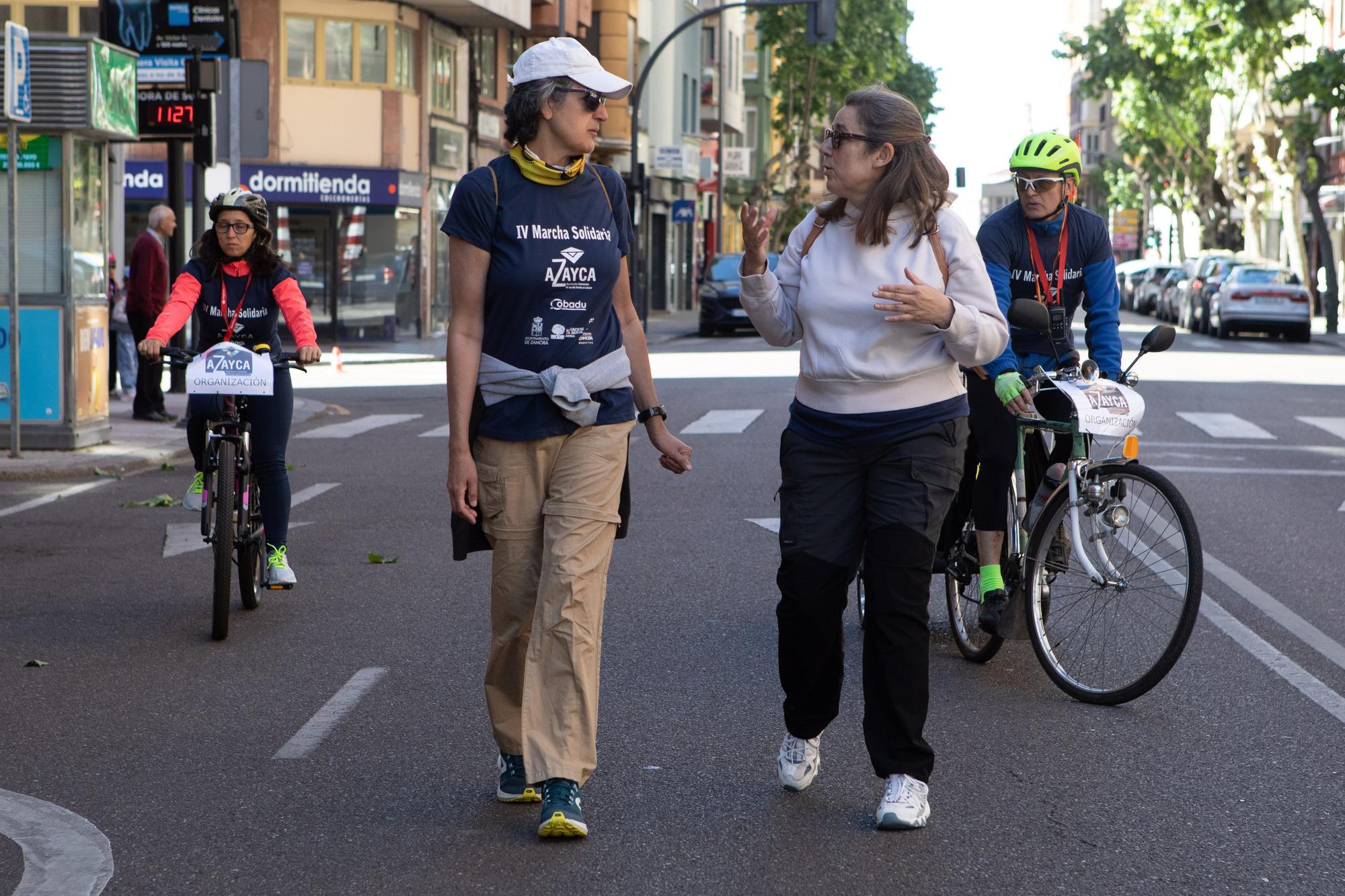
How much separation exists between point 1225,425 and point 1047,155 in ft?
38.8

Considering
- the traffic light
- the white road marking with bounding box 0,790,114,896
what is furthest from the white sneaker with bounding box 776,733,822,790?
the traffic light

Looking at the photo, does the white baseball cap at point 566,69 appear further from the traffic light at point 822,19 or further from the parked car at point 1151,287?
the parked car at point 1151,287

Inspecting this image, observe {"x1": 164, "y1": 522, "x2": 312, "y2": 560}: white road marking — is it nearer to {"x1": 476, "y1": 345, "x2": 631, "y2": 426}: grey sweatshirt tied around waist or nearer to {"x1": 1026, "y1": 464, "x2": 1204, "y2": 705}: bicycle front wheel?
{"x1": 1026, "y1": 464, "x2": 1204, "y2": 705}: bicycle front wheel

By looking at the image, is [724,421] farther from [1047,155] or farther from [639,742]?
[639,742]

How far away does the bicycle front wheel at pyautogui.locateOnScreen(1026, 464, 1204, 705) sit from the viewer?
6.01 metres

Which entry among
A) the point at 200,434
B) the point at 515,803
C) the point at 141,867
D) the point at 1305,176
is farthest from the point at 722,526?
the point at 1305,176

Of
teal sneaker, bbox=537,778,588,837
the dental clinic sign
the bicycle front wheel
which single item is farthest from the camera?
the dental clinic sign

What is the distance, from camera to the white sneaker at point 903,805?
479cm

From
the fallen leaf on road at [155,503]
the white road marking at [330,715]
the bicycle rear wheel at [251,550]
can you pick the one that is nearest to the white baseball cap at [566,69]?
the white road marking at [330,715]

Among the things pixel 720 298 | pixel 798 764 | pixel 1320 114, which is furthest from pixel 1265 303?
pixel 798 764

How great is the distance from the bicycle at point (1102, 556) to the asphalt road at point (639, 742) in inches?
6.1

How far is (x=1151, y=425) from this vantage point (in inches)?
689

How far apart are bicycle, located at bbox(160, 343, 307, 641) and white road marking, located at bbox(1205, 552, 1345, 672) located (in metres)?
4.09

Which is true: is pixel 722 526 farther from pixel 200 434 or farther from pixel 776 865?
pixel 776 865
